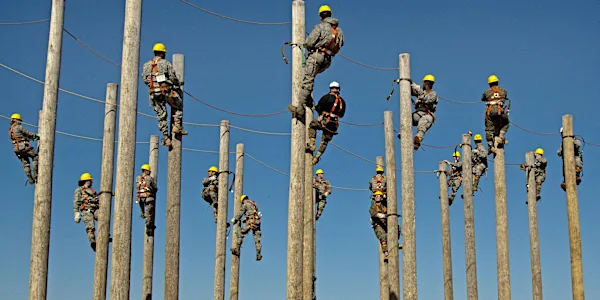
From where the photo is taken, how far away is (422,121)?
1217 cm

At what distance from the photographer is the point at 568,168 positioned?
39.6 feet

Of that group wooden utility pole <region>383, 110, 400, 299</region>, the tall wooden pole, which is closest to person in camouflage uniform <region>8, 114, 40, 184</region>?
wooden utility pole <region>383, 110, 400, 299</region>

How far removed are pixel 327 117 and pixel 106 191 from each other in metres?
4.03

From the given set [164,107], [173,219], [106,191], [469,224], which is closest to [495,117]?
[469,224]

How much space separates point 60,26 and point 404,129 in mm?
4881

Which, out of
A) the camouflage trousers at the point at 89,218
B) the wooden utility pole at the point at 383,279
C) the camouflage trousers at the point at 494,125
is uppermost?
the camouflage trousers at the point at 494,125

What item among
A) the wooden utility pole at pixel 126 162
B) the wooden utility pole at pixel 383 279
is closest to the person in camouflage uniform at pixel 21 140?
the wooden utility pole at pixel 126 162

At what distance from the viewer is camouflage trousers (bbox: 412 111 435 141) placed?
12141 millimetres

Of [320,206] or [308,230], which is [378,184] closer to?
[320,206]

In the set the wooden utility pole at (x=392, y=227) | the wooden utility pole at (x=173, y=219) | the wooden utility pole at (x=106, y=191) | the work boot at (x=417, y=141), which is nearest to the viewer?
the wooden utility pole at (x=173, y=219)

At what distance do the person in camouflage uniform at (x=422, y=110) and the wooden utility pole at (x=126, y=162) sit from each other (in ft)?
16.3

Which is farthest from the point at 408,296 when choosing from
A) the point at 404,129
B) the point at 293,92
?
the point at 293,92

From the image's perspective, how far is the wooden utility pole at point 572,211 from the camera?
1182cm

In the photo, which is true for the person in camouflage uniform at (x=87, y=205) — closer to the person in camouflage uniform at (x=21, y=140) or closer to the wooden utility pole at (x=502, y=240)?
the person in camouflage uniform at (x=21, y=140)
